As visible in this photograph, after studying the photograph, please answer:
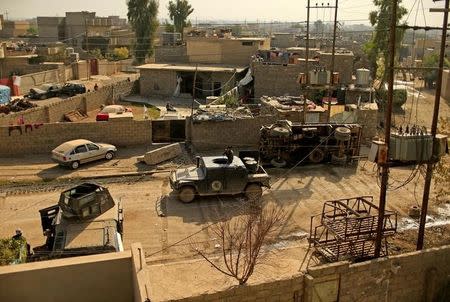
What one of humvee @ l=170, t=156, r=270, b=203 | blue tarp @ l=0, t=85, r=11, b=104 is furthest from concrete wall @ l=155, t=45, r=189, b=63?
humvee @ l=170, t=156, r=270, b=203

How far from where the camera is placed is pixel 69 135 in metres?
23.8

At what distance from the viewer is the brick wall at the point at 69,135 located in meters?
23.0

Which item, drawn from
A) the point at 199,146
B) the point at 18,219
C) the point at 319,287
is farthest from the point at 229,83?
the point at 319,287

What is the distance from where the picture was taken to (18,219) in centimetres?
1658

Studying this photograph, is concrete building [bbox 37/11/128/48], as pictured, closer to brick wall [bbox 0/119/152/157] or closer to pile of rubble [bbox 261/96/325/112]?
pile of rubble [bbox 261/96/325/112]

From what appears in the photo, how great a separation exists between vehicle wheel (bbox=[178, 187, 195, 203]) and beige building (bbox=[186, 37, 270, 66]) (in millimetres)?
30837

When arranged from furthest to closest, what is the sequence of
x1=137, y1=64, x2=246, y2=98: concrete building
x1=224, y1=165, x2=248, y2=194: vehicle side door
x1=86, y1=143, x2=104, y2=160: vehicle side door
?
x1=137, y1=64, x2=246, y2=98: concrete building < x1=86, y1=143, x2=104, y2=160: vehicle side door < x1=224, y1=165, x2=248, y2=194: vehicle side door

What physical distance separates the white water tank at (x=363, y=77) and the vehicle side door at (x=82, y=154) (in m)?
19.8

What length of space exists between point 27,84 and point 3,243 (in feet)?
114

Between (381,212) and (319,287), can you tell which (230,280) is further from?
(381,212)

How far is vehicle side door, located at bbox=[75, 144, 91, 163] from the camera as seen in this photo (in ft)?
71.5

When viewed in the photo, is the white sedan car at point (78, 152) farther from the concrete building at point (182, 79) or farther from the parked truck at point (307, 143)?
the concrete building at point (182, 79)

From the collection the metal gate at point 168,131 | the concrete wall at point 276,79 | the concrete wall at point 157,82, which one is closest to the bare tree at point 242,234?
the metal gate at point 168,131

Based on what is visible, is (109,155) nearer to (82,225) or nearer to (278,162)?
(278,162)
